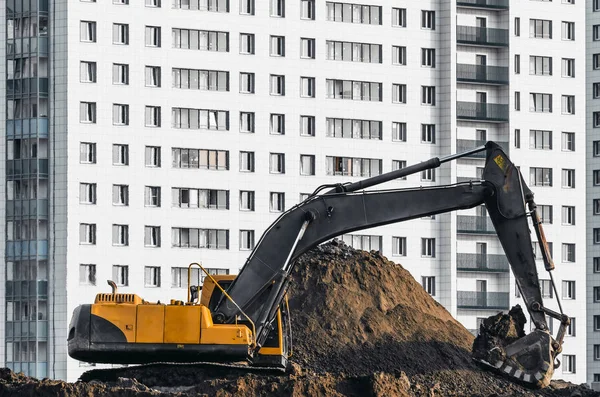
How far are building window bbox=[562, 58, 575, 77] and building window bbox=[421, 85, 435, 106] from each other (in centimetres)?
1052

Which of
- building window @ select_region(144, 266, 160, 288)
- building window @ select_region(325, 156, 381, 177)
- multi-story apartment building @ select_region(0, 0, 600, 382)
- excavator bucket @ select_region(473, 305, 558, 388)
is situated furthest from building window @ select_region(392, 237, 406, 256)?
excavator bucket @ select_region(473, 305, 558, 388)

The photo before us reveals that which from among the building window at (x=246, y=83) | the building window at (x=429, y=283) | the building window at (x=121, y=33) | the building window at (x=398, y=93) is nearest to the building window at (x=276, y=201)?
the building window at (x=246, y=83)

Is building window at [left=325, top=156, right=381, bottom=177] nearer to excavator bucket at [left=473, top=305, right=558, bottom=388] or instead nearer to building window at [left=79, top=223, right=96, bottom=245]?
building window at [left=79, top=223, right=96, bottom=245]

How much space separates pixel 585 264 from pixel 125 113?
3570 centimetres

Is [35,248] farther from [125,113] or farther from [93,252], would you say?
[125,113]

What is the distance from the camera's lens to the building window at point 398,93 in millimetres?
98312

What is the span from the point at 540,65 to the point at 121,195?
3118 cm

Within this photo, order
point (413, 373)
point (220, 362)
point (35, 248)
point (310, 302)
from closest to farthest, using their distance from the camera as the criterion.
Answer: point (220, 362) → point (413, 373) → point (310, 302) → point (35, 248)

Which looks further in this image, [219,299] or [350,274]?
[350,274]

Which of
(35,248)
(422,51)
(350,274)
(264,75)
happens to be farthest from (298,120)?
(350,274)

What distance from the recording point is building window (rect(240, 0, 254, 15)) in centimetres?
9431

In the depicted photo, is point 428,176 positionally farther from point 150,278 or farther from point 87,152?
point 87,152

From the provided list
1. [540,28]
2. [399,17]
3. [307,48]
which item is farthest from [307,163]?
[540,28]

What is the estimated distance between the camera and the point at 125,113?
298 ft
